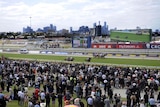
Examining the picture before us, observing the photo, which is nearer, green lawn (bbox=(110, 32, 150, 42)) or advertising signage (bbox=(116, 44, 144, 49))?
advertising signage (bbox=(116, 44, 144, 49))

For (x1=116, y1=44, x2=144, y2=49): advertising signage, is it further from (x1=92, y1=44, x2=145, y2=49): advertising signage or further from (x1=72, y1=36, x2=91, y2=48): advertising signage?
(x1=72, y1=36, x2=91, y2=48): advertising signage

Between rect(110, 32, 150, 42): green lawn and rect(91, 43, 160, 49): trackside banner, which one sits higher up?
rect(110, 32, 150, 42): green lawn

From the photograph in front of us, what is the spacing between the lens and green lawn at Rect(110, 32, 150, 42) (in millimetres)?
74031

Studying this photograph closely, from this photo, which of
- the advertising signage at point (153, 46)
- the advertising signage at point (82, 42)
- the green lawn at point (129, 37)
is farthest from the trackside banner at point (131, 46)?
the green lawn at point (129, 37)

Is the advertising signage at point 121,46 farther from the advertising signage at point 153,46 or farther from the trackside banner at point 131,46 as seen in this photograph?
the advertising signage at point 153,46

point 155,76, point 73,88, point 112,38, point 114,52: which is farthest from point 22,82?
point 112,38

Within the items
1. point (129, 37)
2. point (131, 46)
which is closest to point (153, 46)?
point (131, 46)

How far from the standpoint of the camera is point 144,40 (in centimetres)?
7381

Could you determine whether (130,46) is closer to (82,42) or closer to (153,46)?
(153,46)

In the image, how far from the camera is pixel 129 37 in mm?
80500

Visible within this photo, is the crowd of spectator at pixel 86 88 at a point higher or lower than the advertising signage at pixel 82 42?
lower

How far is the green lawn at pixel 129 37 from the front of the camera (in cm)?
7403

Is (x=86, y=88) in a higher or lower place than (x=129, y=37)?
lower

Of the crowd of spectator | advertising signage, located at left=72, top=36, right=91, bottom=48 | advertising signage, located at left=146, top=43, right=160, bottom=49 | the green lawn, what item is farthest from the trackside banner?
the crowd of spectator
